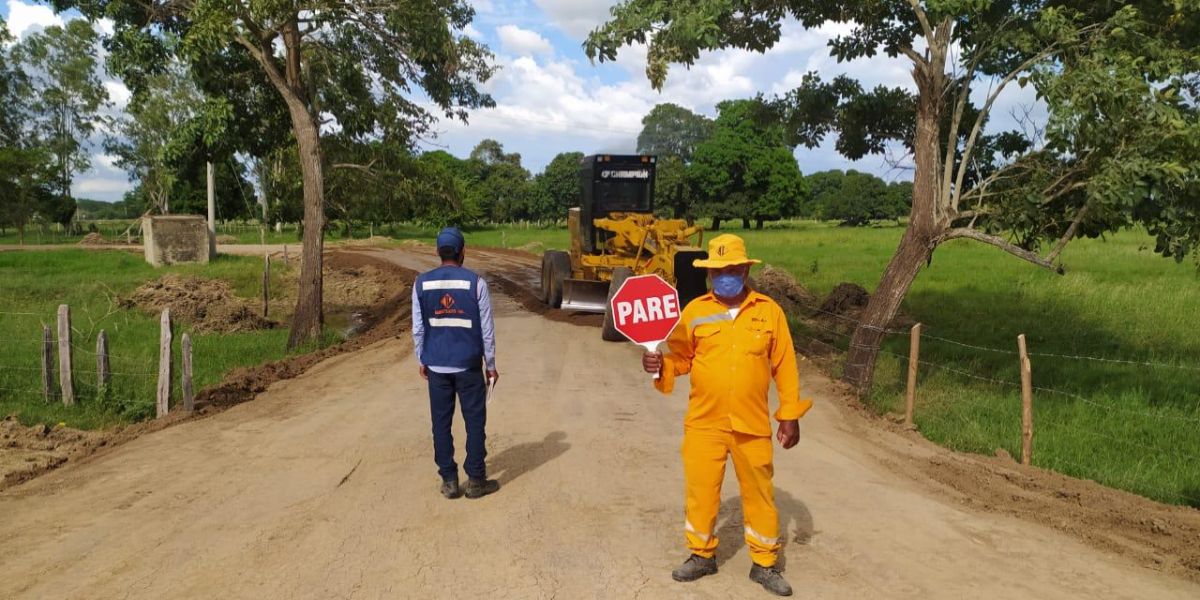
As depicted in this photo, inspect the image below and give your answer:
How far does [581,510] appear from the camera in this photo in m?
6.13

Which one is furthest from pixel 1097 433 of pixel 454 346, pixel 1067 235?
pixel 454 346

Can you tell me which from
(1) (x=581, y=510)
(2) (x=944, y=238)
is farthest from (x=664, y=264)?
(1) (x=581, y=510)

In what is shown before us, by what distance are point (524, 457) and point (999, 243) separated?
6282mm

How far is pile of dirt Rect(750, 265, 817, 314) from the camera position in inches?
796

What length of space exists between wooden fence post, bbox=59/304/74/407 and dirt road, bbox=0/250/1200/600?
2.49 m

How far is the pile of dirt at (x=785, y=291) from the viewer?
2022 centimetres

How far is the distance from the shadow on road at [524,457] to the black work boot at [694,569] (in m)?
2.28

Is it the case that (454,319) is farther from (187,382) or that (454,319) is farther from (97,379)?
(97,379)

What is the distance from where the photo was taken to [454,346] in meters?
6.19

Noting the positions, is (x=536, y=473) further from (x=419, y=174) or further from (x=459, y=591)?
(x=419, y=174)

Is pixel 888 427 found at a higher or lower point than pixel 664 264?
lower

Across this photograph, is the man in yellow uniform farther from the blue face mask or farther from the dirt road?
the dirt road

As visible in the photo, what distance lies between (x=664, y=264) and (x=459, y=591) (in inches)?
421

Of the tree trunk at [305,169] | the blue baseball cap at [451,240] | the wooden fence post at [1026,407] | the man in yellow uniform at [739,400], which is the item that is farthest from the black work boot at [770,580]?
the tree trunk at [305,169]
